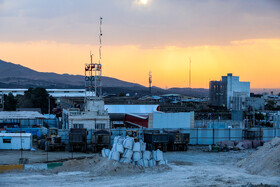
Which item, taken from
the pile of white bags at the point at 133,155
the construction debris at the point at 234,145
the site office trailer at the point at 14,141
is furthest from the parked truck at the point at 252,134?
the site office trailer at the point at 14,141

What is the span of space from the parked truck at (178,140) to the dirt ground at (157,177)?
550 cm

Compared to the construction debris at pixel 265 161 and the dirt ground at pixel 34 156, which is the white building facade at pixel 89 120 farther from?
the construction debris at pixel 265 161

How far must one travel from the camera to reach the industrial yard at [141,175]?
803 inches

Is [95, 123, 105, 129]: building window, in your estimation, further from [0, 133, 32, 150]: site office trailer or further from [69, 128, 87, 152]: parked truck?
[0, 133, 32, 150]: site office trailer

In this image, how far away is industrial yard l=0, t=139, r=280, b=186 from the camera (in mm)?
20406

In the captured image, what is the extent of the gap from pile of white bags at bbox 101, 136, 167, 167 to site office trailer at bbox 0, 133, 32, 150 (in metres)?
9.00

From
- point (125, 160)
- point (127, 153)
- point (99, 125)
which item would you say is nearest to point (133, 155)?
point (127, 153)

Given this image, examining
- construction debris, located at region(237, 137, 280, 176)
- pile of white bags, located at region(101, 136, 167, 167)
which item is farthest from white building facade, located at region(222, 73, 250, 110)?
pile of white bags, located at region(101, 136, 167, 167)

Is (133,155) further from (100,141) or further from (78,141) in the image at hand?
(78,141)

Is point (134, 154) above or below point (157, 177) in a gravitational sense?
above

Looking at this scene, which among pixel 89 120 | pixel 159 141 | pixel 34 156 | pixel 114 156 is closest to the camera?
pixel 114 156

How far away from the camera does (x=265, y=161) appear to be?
23.4 m

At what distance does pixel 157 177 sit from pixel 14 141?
13.7 metres

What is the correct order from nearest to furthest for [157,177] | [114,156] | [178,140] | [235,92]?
[157,177] → [114,156] → [178,140] → [235,92]
